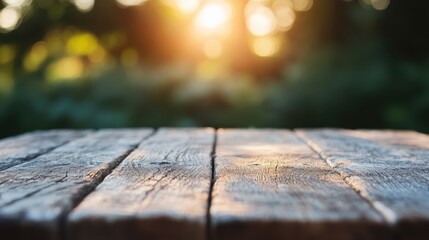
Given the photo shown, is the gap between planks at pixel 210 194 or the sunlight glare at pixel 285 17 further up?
the sunlight glare at pixel 285 17

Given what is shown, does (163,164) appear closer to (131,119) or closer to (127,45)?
(131,119)

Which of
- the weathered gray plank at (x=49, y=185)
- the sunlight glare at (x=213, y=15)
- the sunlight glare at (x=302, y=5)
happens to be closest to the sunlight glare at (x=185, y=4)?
the sunlight glare at (x=213, y=15)

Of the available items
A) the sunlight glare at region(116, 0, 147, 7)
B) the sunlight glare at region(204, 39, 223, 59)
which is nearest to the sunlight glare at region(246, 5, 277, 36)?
the sunlight glare at region(204, 39, 223, 59)

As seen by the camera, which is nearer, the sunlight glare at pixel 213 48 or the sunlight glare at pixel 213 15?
the sunlight glare at pixel 213 48

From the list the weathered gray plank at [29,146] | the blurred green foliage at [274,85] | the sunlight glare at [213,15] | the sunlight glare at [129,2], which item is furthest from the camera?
the sunlight glare at [129,2]

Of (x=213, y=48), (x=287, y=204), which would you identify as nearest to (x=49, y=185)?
(x=287, y=204)

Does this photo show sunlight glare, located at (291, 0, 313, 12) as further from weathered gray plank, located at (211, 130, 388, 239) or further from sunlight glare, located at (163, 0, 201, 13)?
weathered gray plank, located at (211, 130, 388, 239)

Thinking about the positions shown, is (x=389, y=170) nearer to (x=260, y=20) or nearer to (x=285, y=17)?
(x=285, y=17)

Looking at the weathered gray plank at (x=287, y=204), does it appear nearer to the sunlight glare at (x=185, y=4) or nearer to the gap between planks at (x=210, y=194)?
the gap between planks at (x=210, y=194)
